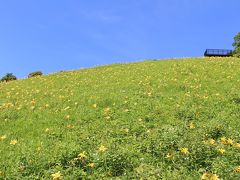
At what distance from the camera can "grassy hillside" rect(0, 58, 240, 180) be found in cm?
831

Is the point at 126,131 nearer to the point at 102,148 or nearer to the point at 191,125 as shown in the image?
the point at 191,125

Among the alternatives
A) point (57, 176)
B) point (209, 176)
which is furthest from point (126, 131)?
point (209, 176)

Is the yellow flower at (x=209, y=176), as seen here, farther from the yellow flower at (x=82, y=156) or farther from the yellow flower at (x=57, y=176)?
the yellow flower at (x=57, y=176)

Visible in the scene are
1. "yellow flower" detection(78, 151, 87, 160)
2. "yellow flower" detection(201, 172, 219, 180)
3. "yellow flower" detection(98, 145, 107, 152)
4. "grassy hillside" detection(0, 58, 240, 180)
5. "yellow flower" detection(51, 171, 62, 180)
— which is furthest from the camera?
"yellow flower" detection(98, 145, 107, 152)

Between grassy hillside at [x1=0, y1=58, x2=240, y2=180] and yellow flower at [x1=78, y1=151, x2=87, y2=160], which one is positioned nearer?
grassy hillside at [x1=0, y1=58, x2=240, y2=180]

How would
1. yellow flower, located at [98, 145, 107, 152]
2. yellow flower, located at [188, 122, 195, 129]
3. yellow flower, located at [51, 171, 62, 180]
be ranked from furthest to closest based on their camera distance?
1. yellow flower, located at [188, 122, 195, 129]
2. yellow flower, located at [98, 145, 107, 152]
3. yellow flower, located at [51, 171, 62, 180]

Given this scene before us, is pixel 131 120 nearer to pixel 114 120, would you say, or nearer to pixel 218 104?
pixel 114 120

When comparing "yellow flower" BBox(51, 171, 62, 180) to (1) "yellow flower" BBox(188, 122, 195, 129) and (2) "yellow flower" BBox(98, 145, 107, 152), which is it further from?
(1) "yellow flower" BBox(188, 122, 195, 129)

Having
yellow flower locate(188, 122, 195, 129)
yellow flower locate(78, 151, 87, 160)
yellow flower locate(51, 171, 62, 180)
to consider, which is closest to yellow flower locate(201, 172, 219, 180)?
yellow flower locate(78, 151, 87, 160)

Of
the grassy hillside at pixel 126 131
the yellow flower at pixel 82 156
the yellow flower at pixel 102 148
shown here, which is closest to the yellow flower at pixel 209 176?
the grassy hillside at pixel 126 131

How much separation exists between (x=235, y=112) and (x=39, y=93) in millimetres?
10004

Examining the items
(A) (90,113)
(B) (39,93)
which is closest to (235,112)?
(A) (90,113)

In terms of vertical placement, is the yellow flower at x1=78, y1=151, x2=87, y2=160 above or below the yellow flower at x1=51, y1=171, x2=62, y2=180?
above

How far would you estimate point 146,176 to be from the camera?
7879mm
